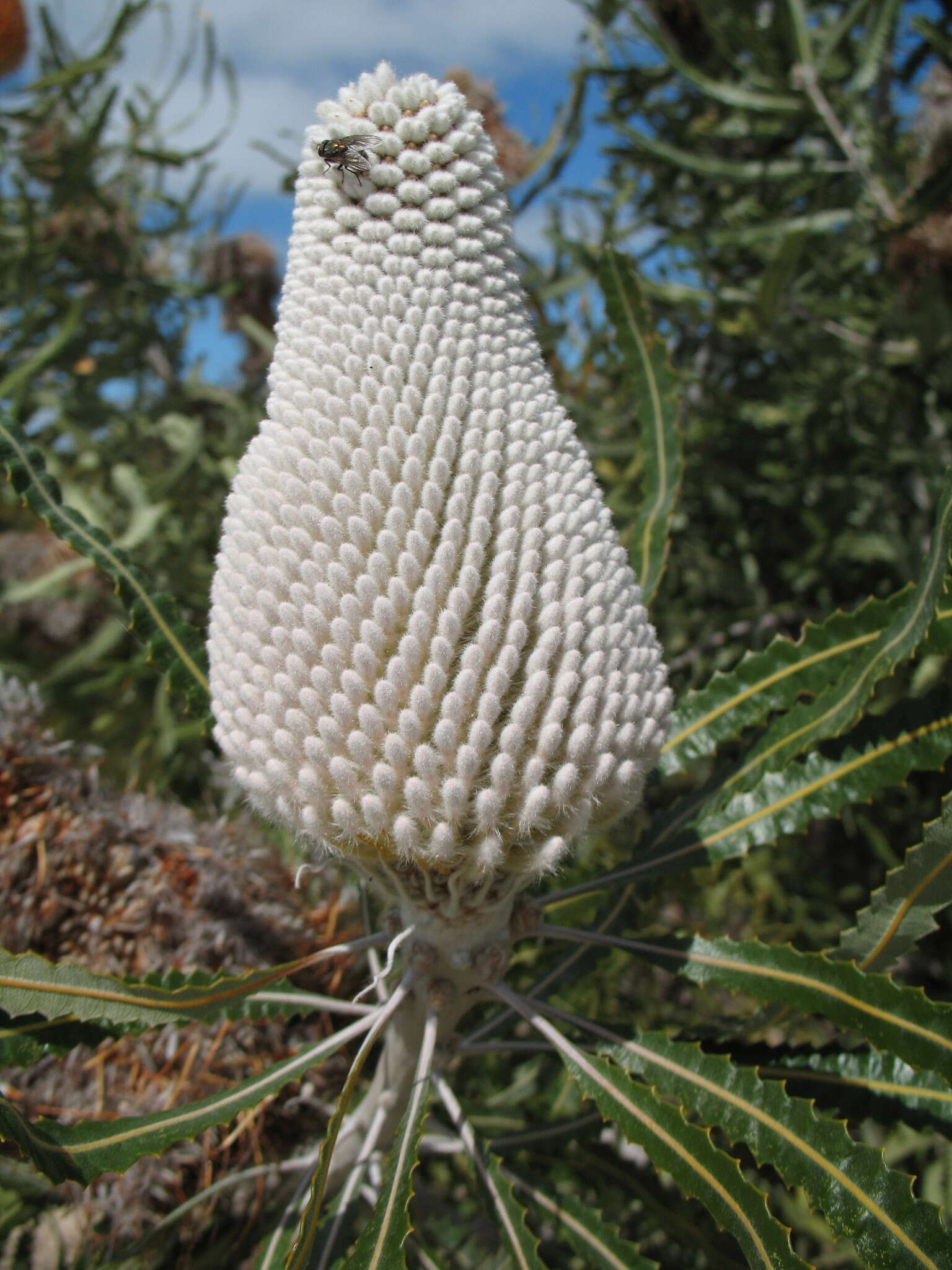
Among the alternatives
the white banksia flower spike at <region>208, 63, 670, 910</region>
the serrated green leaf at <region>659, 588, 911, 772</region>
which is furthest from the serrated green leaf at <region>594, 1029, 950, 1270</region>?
the serrated green leaf at <region>659, 588, 911, 772</region>

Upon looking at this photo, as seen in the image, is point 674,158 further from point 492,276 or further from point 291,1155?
point 291,1155

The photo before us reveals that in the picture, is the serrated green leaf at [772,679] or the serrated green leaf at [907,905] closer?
the serrated green leaf at [907,905]

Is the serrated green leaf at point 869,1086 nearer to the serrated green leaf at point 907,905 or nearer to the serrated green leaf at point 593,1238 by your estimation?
the serrated green leaf at point 907,905

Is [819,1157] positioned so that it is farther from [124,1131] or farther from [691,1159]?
[124,1131]

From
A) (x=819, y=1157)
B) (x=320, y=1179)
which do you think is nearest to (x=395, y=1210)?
(x=320, y=1179)

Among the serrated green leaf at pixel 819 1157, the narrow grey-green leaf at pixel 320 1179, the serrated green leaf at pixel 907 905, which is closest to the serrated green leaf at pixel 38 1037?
the narrow grey-green leaf at pixel 320 1179
